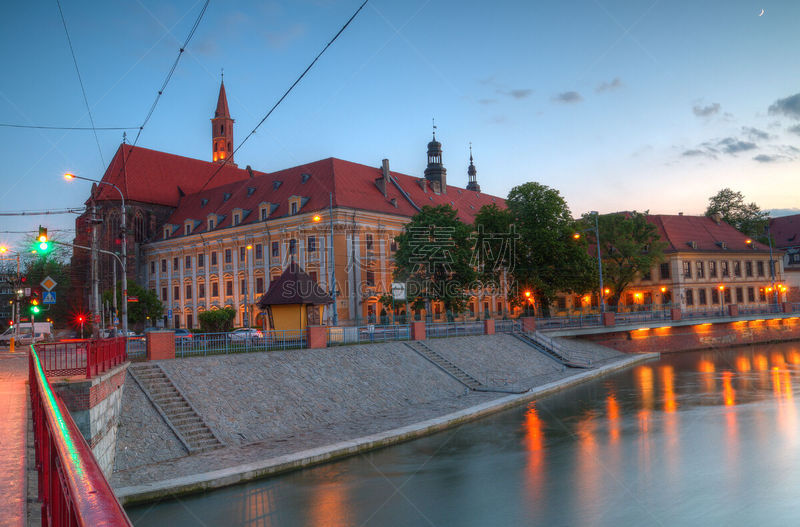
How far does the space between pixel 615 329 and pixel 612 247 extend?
1693cm

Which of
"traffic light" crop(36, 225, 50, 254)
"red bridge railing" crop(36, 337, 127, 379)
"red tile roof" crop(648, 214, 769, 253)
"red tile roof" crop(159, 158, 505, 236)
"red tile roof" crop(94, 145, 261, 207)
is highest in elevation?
"red tile roof" crop(94, 145, 261, 207)

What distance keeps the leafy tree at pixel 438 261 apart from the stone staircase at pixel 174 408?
92.3 feet

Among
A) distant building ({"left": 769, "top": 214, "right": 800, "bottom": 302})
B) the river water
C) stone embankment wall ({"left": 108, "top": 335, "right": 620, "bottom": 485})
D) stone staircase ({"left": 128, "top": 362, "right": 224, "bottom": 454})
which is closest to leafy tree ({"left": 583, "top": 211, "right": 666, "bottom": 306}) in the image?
distant building ({"left": 769, "top": 214, "right": 800, "bottom": 302})

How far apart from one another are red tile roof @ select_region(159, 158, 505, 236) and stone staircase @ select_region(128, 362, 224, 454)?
111 feet

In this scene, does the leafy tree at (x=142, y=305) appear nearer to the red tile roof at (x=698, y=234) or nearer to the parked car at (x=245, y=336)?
the parked car at (x=245, y=336)

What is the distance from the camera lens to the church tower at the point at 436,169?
235 ft

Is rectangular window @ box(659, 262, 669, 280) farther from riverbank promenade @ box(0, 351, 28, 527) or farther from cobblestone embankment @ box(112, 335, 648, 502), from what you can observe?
riverbank promenade @ box(0, 351, 28, 527)

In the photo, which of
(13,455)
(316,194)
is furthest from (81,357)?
(316,194)

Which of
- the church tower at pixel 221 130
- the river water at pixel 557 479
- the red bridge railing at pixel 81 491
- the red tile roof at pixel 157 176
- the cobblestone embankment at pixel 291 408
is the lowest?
the river water at pixel 557 479

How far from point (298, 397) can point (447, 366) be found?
11529mm

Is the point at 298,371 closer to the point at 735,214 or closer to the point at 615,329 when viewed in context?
the point at 615,329

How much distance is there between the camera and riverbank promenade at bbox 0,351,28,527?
14.8 ft

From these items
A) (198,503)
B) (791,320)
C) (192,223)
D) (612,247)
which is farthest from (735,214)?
(198,503)

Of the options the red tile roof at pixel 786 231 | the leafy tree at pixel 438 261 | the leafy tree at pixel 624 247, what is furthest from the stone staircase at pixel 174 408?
the red tile roof at pixel 786 231
